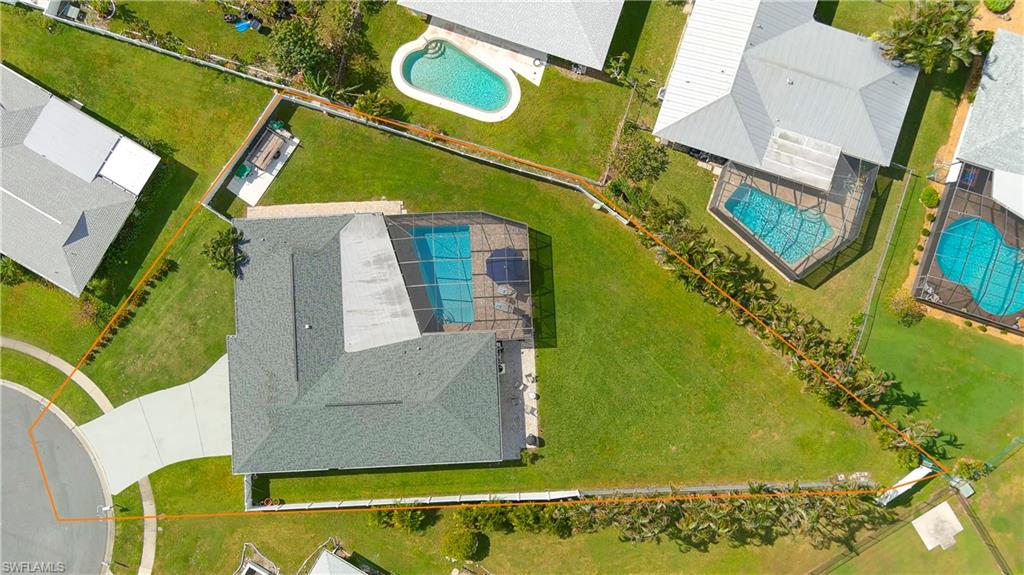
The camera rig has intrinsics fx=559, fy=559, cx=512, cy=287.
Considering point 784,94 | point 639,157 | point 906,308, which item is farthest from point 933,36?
point 639,157

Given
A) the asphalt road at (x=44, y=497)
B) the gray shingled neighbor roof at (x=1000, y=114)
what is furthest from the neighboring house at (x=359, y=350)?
the gray shingled neighbor roof at (x=1000, y=114)

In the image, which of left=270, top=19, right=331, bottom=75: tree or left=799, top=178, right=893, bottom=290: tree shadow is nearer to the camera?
left=270, top=19, right=331, bottom=75: tree

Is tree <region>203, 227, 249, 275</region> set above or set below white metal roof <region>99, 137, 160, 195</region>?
below

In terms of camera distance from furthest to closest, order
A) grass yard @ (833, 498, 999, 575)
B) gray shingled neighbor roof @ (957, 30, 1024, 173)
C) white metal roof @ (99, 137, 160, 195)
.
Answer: grass yard @ (833, 498, 999, 575) < white metal roof @ (99, 137, 160, 195) < gray shingled neighbor roof @ (957, 30, 1024, 173)

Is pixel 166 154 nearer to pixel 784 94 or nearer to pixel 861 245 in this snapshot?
pixel 784 94

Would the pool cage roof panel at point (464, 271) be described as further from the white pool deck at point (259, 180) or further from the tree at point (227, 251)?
the tree at point (227, 251)

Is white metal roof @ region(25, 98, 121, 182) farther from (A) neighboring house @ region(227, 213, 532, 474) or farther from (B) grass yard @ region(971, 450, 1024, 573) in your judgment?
(B) grass yard @ region(971, 450, 1024, 573)
